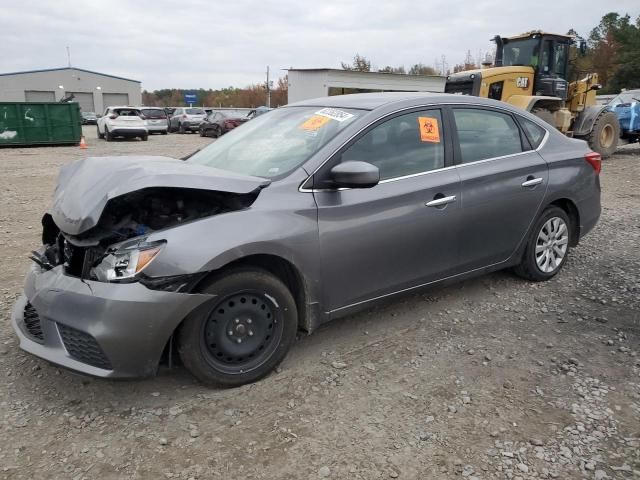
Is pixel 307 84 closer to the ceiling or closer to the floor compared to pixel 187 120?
closer to the ceiling

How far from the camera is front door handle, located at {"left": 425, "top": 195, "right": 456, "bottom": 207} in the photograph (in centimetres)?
352

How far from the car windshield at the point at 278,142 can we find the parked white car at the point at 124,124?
19540 millimetres

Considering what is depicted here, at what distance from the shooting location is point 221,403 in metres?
2.83

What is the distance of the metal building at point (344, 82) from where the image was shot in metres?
34.8

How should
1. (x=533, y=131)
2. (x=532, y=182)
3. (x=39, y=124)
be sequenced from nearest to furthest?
(x=532, y=182), (x=533, y=131), (x=39, y=124)

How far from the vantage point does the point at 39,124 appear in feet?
63.3

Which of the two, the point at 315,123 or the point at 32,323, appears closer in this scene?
the point at 32,323

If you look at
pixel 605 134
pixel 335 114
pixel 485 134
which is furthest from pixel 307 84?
pixel 335 114

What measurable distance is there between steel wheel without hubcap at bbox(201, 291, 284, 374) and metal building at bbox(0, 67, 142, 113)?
63.7m

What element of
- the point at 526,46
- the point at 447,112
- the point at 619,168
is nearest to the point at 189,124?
Answer: the point at 526,46

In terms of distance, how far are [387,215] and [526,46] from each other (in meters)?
10.8

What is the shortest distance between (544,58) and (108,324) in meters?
12.3

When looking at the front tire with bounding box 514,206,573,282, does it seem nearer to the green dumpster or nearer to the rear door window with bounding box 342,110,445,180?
the rear door window with bounding box 342,110,445,180

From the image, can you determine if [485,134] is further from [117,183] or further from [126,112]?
[126,112]
